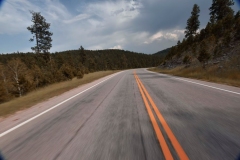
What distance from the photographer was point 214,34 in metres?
39.7

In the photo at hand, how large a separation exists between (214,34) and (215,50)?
14.2 m

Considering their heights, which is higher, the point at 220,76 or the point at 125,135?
the point at 125,135

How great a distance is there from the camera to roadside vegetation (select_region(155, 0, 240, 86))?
659 inches

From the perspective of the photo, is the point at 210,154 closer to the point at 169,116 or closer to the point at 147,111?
the point at 169,116

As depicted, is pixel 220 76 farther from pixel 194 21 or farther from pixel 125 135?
pixel 194 21

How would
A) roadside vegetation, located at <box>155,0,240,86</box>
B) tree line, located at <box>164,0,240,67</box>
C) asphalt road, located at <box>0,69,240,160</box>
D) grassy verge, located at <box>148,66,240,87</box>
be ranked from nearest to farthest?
asphalt road, located at <box>0,69,240,160</box> < grassy verge, located at <box>148,66,240,87</box> < roadside vegetation, located at <box>155,0,240,86</box> < tree line, located at <box>164,0,240,67</box>

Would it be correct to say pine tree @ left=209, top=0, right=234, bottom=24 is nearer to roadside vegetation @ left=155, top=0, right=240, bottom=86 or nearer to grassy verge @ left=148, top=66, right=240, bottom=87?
roadside vegetation @ left=155, top=0, right=240, bottom=86

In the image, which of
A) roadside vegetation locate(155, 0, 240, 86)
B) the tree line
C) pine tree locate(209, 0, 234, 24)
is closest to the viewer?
roadside vegetation locate(155, 0, 240, 86)

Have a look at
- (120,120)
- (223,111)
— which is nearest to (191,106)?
(223,111)

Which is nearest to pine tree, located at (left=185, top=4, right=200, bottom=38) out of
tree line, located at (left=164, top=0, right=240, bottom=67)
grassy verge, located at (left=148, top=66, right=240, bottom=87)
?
tree line, located at (left=164, top=0, right=240, bottom=67)

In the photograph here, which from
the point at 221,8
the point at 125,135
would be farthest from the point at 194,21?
the point at 125,135

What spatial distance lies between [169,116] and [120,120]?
1.47m

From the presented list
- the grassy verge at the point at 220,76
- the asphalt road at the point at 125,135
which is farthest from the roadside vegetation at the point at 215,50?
the asphalt road at the point at 125,135

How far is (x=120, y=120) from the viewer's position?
15.6 feet
